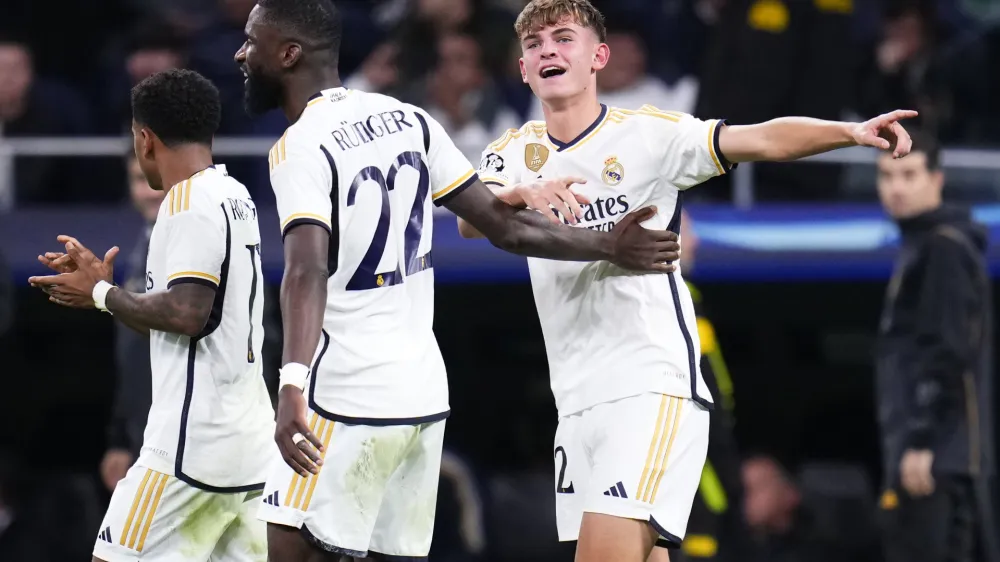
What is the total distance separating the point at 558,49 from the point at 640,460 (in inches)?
52.8

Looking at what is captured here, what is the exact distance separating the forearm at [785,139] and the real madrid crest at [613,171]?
353 mm

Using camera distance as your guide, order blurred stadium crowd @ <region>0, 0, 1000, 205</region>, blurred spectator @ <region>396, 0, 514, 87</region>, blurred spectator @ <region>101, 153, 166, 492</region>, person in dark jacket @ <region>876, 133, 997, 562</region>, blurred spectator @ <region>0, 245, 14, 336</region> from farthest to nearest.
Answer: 1. blurred spectator @ <region>396, 0, 514, 87</region>
2. blurred stadium crowd @ <region>0, 0, 1000, 205</region>
3. blurred spectator @ <region>0, 245, 14, 336</region>
4. person in dark jacket @ <region>876, 133, 997, 562</region>
5. blurred spectator @ <region>101, 153, 166, 492</region>

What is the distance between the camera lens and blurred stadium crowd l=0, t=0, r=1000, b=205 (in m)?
9.67

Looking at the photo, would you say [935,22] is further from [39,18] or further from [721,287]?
[39,18]

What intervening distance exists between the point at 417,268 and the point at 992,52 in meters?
7.07

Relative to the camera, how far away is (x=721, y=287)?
10.0 metres

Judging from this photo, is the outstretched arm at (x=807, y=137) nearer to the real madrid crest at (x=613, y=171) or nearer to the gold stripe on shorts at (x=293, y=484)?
the real madrid crest at (x=613, y=171)

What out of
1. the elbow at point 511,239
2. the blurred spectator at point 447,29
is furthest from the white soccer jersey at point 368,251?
the blurred spectator at point 447,29

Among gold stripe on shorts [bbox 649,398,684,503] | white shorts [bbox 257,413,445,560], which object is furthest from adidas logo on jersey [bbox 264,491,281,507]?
gold stripe on shorts [bbox 649,398,684,503]

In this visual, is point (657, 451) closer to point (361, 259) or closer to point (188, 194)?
point (361, 259)

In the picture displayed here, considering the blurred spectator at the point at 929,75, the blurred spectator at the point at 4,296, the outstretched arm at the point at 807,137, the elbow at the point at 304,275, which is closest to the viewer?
the elbow at the point at 304,275

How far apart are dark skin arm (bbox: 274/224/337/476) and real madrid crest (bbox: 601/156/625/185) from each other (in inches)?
40.9

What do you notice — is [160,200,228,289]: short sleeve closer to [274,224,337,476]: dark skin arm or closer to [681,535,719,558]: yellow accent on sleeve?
[274,224,337,476]: dark skin arm

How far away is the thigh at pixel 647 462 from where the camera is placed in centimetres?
489
